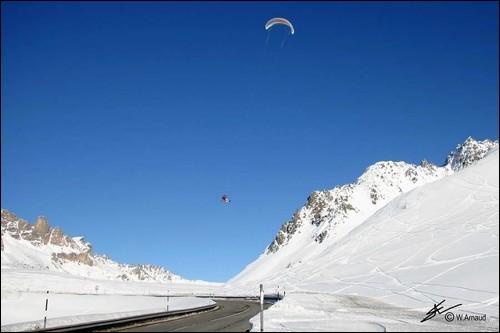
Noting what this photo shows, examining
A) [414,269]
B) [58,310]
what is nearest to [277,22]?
[58,310]

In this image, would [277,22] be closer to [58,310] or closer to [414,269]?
[58,310]

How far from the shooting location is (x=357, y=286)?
81.9m

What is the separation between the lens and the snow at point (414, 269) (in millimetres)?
29839

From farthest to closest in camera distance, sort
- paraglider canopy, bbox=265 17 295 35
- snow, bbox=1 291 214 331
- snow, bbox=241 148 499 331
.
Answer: paraglider canopy, bbox=265 17 295 35
snow, bbox=241 148 499 331
snow, bbox=1 291 214 331

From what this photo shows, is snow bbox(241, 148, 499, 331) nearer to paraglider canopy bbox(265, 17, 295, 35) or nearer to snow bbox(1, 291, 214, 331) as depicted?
snow bbox(1, 291, 214, 331)

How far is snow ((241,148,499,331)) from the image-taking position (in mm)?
29839

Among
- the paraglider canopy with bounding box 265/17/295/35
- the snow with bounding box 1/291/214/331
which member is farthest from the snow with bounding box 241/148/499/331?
the paraglider canopy with bounding box 265/17/295/35

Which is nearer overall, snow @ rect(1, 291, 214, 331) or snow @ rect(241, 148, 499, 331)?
snow @ rect(1, 291, 214, 331)

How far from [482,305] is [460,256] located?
34383mm

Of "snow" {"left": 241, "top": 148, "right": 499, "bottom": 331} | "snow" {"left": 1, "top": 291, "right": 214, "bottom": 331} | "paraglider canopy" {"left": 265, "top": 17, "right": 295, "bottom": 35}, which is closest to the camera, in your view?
"snow" {"left": 1, "top": 291, "right": 214, "bottom": 331}

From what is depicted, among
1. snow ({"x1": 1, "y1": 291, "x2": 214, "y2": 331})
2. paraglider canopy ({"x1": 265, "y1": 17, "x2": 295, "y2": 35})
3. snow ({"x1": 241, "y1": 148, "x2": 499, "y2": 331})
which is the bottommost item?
snow ({"x1": 1, "y1": 291, "x2": 214, "y2": 331})

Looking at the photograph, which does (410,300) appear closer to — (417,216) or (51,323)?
(51,323)

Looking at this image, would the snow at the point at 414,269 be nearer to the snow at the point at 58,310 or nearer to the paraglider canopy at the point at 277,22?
the snow at the point at 58,310

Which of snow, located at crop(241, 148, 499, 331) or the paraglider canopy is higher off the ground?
the paraglider canopy
